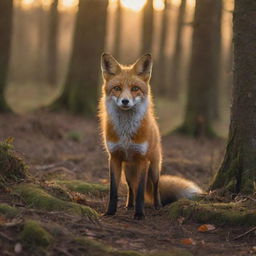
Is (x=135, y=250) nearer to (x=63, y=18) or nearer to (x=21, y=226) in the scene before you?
(x=21, y=226)

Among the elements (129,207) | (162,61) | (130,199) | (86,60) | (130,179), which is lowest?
(129,207)

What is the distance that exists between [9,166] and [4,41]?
35.0ft

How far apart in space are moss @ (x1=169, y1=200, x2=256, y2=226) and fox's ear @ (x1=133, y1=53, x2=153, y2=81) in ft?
6.19

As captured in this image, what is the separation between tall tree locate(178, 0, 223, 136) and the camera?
55.7 feet

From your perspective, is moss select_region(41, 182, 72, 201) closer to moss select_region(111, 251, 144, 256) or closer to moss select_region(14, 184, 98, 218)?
moss select_region(14, 184, 98, 218)

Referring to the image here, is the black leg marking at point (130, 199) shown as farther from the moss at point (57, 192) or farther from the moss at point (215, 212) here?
the moss at point (57, 192)

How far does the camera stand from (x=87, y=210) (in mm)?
6074

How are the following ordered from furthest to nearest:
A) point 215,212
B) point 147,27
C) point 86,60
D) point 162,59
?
point 162,59, point 147,27, point 86,60, point 215,212

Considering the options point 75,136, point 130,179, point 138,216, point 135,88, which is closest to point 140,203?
point 138,216

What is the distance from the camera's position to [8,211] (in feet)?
17.5

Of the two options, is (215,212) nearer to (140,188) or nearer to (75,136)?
(140,188)

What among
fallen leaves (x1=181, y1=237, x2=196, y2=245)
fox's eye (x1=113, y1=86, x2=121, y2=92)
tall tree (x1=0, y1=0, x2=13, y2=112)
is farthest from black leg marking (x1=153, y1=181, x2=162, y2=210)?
tall tree (x1=0, y1=0, x2=13, y2=112)

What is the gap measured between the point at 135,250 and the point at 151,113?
286 centimetres

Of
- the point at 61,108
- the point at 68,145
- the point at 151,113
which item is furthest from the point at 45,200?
the point at 61,108
